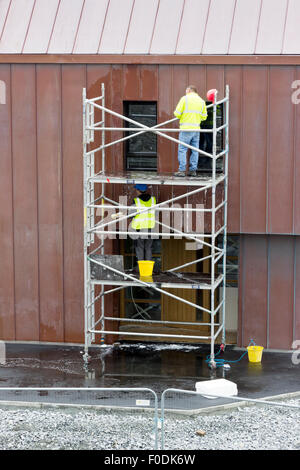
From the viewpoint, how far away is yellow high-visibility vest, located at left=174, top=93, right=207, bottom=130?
50.4 ft

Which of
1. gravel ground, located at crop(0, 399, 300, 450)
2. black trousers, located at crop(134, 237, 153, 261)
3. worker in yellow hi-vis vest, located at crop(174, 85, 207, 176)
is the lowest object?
gravel ground, located at crop(0, 399, 300, 450)

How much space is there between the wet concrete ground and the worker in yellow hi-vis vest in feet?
11.8

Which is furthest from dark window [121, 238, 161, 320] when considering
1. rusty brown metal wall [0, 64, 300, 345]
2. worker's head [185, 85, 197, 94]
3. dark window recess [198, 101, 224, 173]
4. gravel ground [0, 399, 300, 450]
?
gravel ground [0, 399, 300, 450]

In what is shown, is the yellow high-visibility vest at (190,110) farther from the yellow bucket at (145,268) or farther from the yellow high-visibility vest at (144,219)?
the yellow bucket at (145,268)

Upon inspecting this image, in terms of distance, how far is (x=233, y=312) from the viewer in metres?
17.2

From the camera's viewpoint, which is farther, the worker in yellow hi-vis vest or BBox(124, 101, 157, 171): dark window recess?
BBox(124, 101, 157, 171): dark window recess

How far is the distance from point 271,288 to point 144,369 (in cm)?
307

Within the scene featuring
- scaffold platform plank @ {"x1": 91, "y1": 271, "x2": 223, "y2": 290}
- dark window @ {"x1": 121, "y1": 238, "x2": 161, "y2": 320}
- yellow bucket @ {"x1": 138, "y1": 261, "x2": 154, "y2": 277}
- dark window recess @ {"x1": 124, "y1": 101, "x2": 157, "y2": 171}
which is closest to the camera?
scaffold platform plank @ {"x1": 91, "y1": 271, "x2": 223, "y2": 290}

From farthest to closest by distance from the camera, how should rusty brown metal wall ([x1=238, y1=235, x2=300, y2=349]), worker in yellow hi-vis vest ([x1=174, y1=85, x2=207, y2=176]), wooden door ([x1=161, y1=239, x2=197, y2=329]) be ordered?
wooden door ([x1=161, y1=239, x2=197, y2=329])
rusty brown metal wall ([x1=238, y1=235, x2=300, y2=349])
worker in yellow hi-vis vest ([x1=174, y1=85, x2=207, y2=176])

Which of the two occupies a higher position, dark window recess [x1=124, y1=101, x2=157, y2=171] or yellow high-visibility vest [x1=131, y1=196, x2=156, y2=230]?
dark window recess [x1=124, y1=101, x2=157, y2=171]

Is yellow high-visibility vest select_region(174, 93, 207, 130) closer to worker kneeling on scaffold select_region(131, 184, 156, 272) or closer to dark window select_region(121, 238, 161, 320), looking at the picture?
worker kneeling on scaffold select_region(131, 184, 156, 272)

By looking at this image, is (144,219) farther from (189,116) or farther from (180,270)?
(189,116)

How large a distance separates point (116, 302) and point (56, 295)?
1216 millimetres
